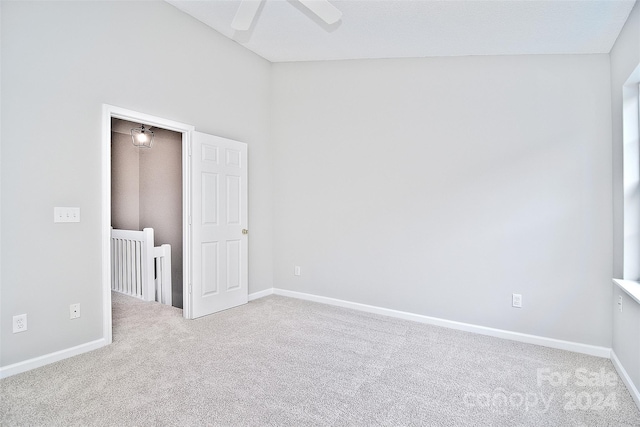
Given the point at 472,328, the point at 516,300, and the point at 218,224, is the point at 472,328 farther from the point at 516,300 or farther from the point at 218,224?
the point at 218,224

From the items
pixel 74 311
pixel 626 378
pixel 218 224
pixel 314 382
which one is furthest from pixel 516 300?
pixel 74 311

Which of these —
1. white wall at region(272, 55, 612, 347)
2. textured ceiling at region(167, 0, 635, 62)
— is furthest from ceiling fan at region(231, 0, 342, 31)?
white wall at region(272, 55, 612, 347)

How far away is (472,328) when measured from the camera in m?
3.17

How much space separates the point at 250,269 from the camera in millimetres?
4148

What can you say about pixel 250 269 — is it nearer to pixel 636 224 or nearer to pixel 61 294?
pixel 61 294

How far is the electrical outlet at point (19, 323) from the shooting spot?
7.35 feet

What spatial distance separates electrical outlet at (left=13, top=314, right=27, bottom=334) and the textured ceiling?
9.59 ft

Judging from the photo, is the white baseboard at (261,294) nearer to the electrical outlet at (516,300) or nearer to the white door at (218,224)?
the white door at (218,224)

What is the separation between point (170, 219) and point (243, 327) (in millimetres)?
2150

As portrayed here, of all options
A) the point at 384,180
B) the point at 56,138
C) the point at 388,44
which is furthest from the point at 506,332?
the point at 56,138

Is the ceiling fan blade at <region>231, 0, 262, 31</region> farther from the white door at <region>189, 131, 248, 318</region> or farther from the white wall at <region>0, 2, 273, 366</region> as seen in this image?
the white door at <region>189, 131, 248, 318</region>

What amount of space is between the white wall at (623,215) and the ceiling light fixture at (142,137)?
502 cm

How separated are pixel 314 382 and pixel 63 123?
2642mm

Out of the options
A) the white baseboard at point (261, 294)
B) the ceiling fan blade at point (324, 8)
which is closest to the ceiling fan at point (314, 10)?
the ceiling fan blade at point (324, 8)
